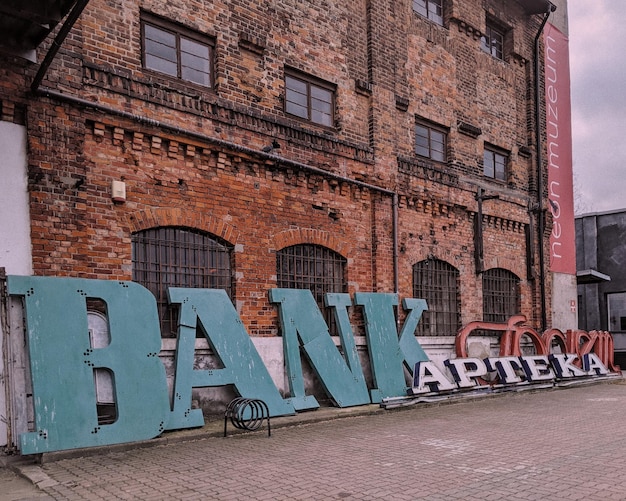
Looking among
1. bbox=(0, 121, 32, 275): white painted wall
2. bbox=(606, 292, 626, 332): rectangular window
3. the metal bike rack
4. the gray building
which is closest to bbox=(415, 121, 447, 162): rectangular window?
the metal bike rack

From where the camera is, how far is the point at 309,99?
36.1 ft

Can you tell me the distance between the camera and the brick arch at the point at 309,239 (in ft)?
33.3

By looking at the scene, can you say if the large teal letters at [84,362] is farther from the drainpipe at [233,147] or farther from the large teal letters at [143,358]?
the drainpipe at [233,147]

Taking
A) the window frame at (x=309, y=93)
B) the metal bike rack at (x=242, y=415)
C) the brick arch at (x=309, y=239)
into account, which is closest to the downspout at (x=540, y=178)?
the brick arch at (x=309, y=239)

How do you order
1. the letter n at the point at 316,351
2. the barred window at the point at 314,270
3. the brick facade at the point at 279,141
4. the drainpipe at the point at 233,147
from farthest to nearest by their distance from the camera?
1. the barred window at the point at 314,270
2. the letter n at the point at 316,351
3. the brick facade at the point at 279,141
4. the drainpipe at the point at 233,147

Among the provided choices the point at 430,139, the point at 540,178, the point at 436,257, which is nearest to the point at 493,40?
the point at 540,178

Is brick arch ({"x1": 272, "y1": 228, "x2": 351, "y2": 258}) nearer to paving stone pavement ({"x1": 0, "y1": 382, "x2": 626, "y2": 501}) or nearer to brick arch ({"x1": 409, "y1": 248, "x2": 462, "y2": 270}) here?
brick arch ({"x1": 409, "y1": 248, "x2": 462, "y2": 270})

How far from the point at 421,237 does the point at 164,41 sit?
661cm

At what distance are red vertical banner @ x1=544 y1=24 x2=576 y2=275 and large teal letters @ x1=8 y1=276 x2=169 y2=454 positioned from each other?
12490mm

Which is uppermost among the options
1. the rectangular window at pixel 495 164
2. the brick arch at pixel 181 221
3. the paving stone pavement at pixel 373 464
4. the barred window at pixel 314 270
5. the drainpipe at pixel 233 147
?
the rectangular window at pixel 495 164

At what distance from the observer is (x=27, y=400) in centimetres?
695

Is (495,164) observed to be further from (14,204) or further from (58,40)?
(14,204)

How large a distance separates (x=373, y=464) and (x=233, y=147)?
5341 millimetres

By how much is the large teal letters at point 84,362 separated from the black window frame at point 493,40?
11798mm
